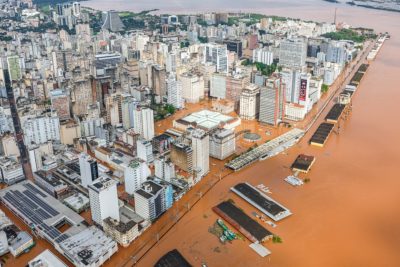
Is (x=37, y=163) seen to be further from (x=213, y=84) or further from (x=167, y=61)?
(x=167, y=61)

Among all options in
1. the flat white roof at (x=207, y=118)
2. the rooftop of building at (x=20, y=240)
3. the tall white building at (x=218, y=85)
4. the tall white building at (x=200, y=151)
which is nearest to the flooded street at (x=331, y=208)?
the tall white building at (x=200, y=151)

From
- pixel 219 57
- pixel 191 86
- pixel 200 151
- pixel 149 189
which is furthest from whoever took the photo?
pixel 219 57

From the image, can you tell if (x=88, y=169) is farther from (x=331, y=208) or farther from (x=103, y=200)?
(x=331, y=208)

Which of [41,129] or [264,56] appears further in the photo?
[264,56]

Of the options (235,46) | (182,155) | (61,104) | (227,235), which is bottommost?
(227,235)

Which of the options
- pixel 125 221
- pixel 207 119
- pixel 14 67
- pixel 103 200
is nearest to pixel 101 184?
pixel 103 200

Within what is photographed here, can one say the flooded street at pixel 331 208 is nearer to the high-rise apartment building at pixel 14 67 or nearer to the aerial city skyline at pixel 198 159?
the aerial city skyline at pixel 198 159

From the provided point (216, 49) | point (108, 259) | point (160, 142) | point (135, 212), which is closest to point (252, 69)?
point (216, 49)
